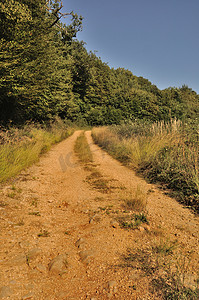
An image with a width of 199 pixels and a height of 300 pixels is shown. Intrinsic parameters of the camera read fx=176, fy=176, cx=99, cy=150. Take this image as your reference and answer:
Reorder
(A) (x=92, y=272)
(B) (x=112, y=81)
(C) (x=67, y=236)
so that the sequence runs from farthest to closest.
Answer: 1. (B) (x=112, y=81)
2. (C) (x=67, y=236)
3. (A) (x=92, y=272)

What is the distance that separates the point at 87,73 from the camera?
41.7 metres

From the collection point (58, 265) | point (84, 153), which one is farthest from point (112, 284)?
point (84, 153)

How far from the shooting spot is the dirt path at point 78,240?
1679 mm

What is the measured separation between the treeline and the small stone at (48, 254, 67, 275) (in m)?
6.58

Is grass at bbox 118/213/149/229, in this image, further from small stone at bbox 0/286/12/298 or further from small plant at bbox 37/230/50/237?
small stone at bbox 0/286/12/298

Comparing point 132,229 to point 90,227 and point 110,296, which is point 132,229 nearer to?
point 90,227

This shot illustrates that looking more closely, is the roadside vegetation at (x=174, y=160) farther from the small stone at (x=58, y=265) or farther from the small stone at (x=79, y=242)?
the small stone at (x=58, y=265)

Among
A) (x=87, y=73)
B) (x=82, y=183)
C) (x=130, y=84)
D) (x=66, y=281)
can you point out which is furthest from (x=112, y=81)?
(x=66, y=281)

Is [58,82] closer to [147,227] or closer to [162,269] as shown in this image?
[147,227]

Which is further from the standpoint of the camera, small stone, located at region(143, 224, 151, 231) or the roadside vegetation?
the roadside vegetation

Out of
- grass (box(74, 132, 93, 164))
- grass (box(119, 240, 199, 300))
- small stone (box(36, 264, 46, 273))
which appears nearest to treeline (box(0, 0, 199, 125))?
grass (box(74, 132, 93, 164))

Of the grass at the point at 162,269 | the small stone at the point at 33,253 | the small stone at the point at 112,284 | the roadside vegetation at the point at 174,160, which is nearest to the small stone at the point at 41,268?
the small stone at the point at 33,253

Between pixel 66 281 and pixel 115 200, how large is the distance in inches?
91.1

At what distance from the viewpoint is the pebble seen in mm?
1515
